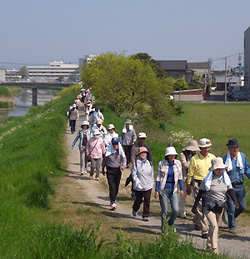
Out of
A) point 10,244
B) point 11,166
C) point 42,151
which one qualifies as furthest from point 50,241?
point 42,151

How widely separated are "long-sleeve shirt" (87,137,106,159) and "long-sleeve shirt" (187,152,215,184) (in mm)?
4697

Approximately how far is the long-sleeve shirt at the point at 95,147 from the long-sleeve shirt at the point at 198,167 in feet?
15.4

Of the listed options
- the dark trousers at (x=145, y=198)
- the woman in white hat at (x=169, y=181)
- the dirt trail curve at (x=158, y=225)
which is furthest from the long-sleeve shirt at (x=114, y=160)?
the woman in white hat at (x=169, y=181)

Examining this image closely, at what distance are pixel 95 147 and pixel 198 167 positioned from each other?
483 centimetres

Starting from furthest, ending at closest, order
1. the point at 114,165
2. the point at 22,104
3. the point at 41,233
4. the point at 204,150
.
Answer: the point at 22,104 < the point at 114,165 < the point at 204,150 < the point at 41,233

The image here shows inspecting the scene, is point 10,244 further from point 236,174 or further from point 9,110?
point 9,110

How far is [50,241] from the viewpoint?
7156 millimetres

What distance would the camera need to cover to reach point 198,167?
31.4 feet

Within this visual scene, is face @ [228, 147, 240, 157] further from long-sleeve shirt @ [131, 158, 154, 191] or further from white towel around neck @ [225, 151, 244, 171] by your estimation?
long-sleeve shirt @ [131, 158, 154, 191]

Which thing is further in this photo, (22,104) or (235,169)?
(22,104)

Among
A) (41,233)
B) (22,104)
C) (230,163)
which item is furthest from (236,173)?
(22,104)

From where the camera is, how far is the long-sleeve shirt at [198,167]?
9570 mm

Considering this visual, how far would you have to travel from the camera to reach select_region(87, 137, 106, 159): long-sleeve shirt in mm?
13828

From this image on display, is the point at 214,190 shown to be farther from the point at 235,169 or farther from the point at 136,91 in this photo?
the point at 136,91
